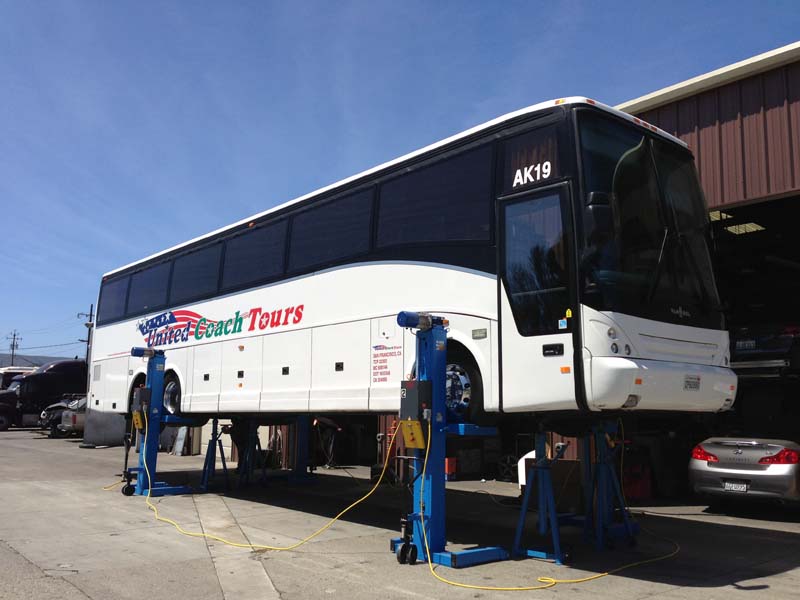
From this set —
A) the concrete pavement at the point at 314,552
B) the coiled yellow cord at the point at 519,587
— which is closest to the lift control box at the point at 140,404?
the concrete pavement at the point at 314,552

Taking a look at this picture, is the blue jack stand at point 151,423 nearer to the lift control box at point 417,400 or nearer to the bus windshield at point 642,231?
the lift control box at point 417,400

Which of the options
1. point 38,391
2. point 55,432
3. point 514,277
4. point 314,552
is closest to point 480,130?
point 514,277

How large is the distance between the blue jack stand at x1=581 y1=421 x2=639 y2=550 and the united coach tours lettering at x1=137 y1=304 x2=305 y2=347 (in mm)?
4328

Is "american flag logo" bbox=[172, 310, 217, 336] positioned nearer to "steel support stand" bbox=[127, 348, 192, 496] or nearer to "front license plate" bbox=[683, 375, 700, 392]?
"steel support stand" bbox=[127, 348, 192, 496]

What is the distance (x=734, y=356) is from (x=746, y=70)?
15.7 ft

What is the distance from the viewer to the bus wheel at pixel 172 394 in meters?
13.1

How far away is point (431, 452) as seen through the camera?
23.8 feet

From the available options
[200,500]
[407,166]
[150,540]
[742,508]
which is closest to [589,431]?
[407,166]

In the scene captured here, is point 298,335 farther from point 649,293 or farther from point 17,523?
point 649,293

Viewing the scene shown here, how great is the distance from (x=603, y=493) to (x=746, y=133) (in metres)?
6.95

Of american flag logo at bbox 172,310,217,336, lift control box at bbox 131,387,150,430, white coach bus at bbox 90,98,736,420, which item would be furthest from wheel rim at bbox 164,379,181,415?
white coach bus at bbox 90,98,736,420

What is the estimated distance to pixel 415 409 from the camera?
713 centimetres

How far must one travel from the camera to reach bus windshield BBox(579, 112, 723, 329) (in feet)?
21.1

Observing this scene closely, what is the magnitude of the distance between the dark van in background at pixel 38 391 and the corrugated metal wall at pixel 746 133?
30460 mm
